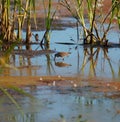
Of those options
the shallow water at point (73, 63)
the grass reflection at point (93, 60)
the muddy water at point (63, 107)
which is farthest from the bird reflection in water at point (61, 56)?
the muddy water at point (63, 107)

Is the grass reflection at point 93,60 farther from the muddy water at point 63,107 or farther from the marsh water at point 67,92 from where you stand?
the muddy water at point 63,107

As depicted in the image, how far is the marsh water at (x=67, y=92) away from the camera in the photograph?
13.6 ft

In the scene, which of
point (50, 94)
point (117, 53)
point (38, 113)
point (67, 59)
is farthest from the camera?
point (117, 53)

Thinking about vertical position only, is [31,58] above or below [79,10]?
below

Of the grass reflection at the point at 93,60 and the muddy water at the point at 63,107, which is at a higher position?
the grass reflection at the point at 93,60

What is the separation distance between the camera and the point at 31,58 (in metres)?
6.83

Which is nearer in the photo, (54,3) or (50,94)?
(50,94)

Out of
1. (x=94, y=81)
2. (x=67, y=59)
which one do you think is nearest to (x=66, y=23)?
(x=67, y=59)

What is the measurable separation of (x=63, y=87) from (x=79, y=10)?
236 cm

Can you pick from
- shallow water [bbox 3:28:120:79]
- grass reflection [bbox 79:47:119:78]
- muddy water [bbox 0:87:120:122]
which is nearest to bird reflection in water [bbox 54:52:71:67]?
shallow water [bbox 3:28:120:79]

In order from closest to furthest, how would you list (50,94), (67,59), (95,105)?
(95,105) < (50,94) < (67,59)

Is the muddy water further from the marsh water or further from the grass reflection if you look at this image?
the grass reflection

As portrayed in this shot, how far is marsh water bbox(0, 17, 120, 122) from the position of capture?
4.14m

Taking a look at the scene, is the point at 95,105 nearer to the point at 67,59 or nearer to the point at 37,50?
the point at 67,59
